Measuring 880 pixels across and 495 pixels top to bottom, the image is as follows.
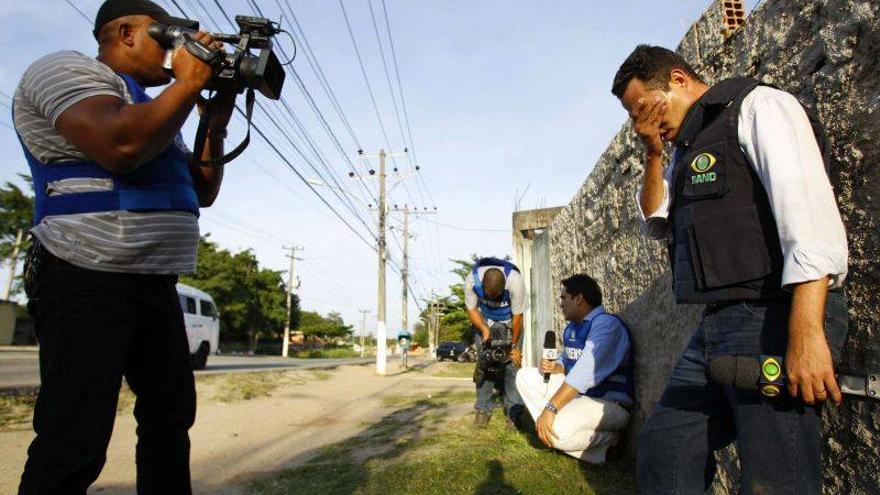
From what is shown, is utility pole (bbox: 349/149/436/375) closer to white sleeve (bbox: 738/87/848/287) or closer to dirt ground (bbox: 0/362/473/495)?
dirt ground (bbox: 0/362/473/495)

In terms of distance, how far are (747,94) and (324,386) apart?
10.0 meters

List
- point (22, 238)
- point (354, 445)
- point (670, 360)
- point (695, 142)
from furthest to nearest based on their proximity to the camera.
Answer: point (22, 238), point (354, 445), point (670, 360), point (695, 142)

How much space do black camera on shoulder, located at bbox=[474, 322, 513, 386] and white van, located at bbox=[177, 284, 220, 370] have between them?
922 centimetres

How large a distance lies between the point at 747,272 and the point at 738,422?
38 cm

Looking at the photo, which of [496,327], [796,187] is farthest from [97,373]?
[496,327]

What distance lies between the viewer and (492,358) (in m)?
4.62

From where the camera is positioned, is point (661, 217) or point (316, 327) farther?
point (316, 327)

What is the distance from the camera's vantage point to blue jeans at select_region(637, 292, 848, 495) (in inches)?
51.9

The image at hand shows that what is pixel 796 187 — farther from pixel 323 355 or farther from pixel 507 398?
pixel 323 355

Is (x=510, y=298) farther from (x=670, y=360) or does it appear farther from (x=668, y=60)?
(x=668, y=60)

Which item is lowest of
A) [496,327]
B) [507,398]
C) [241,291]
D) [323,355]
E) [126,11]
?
[323,355]

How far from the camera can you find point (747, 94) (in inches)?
57.1

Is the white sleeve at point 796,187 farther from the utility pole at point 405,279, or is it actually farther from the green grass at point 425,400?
the utility pole at point 405,279

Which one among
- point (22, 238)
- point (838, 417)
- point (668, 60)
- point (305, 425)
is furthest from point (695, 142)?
point (22, 238)
